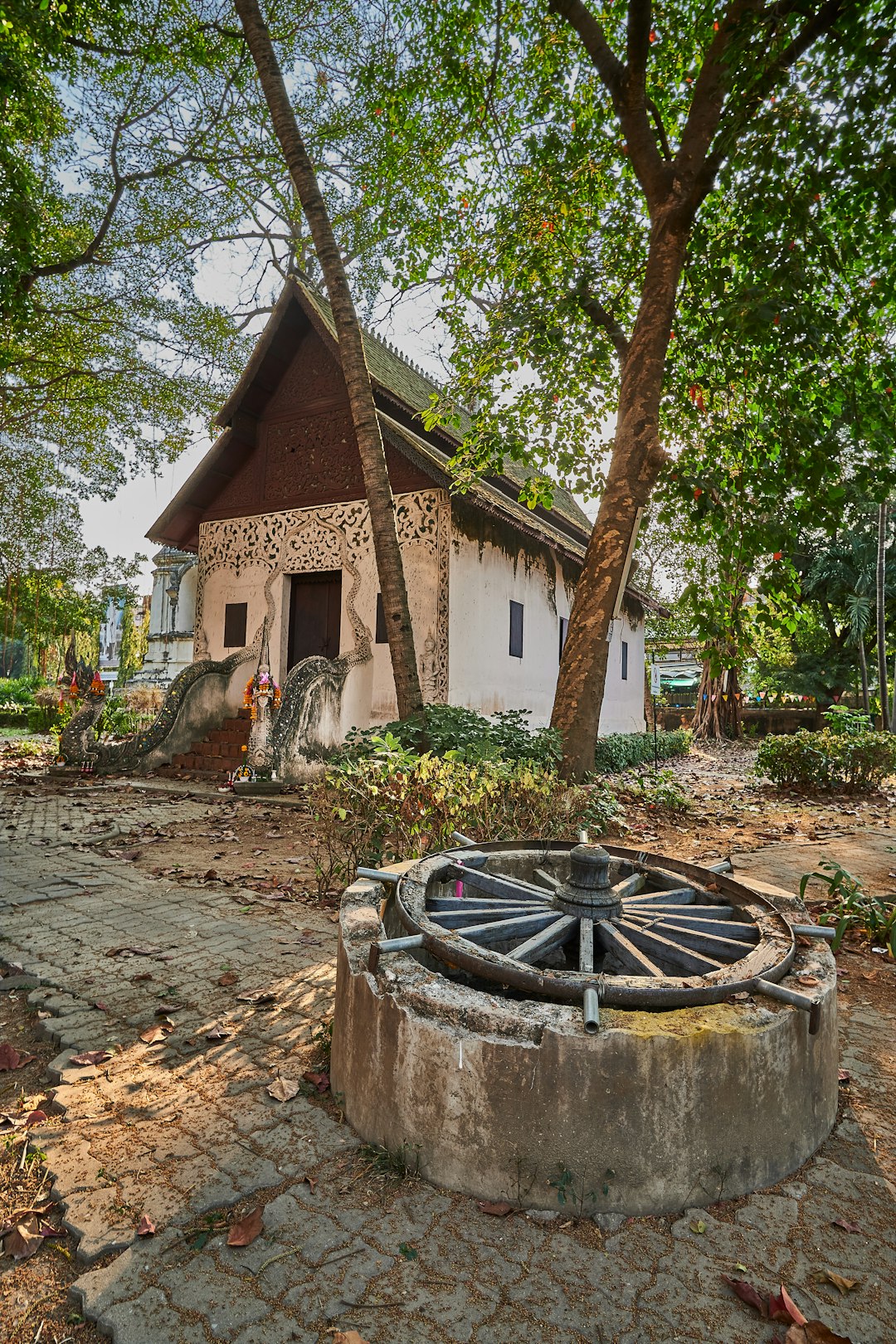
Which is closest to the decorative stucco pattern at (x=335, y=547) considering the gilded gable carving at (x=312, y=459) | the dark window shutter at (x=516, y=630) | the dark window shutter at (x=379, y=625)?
the dark window shutter at (x=379, y=625)

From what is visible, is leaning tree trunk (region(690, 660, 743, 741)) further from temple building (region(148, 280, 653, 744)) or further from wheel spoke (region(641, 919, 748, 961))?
wheel spoke (region(641, 919, 748, 961))

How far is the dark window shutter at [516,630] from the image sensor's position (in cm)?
1338

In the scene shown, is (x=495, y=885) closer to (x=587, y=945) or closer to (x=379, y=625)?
(x=587, y=945)

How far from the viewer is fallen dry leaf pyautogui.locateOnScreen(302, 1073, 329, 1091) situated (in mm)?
2768

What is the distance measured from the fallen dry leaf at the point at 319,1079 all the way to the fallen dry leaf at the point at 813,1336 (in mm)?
1685

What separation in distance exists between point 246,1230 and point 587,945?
137cm

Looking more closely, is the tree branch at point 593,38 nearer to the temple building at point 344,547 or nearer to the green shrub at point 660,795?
the temple building at point 344,547

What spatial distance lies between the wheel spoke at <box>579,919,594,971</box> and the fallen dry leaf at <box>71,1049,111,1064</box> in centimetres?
208

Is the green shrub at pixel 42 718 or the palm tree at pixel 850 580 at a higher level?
the palm tree at pixel 850 580

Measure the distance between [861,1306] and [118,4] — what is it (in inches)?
525

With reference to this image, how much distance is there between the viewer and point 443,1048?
6.81 feet

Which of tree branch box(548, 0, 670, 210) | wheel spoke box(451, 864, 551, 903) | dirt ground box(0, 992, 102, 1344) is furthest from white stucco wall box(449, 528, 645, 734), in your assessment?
dirt ground box(0, 992, 102, 1344)

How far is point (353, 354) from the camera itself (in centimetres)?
762

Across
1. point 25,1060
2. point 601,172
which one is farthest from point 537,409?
point 25,1060
